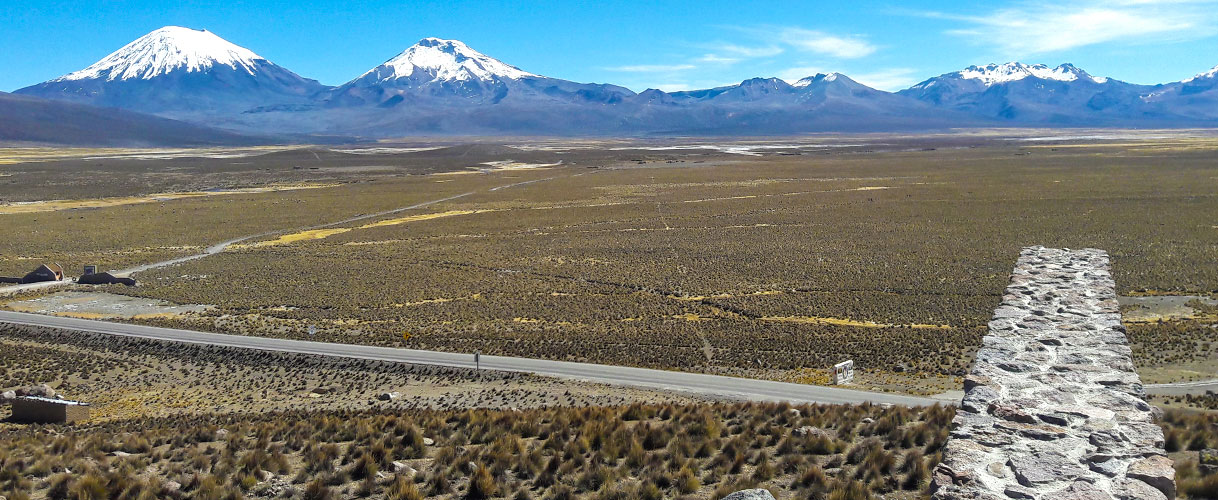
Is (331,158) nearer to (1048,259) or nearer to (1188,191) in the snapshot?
(1188,191)

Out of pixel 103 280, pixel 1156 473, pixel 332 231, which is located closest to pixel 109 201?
pixel 332 231

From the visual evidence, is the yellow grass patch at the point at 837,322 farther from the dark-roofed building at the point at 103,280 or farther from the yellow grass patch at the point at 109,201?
the yellow grass patch at the point at 109,201

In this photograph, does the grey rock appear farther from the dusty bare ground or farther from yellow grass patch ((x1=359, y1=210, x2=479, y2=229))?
yellow grass patch ((x1=359, y1=210, x2=479, y2=229))

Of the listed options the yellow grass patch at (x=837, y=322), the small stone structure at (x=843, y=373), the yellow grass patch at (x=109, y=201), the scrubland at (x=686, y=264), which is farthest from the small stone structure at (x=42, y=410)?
the yellow grass patch at (x=109, y=201)

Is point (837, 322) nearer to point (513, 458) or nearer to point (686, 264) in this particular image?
point (686, 264)

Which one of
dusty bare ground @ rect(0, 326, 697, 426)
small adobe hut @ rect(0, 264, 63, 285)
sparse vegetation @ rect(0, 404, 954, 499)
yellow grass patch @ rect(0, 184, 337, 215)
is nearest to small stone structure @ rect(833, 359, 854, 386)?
dusty bare ground @ rect(0, 326, 697, 426)
